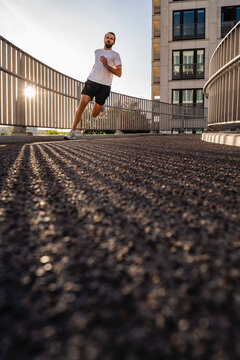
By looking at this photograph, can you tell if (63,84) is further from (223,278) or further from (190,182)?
(223,278)

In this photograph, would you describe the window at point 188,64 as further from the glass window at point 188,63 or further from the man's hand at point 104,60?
the man's hand at point 104,60

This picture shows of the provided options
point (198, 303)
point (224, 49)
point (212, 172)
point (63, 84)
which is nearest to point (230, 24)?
point (63, 84)

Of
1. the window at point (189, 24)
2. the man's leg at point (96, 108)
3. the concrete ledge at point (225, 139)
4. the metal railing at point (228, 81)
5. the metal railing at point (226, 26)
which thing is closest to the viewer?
the concrete ledge at point (225, 139)

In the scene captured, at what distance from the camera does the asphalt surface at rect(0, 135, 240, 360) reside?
324 millimetres

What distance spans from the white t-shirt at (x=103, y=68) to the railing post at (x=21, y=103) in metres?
1.38

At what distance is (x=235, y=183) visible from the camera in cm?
127

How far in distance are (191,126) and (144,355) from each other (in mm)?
19661

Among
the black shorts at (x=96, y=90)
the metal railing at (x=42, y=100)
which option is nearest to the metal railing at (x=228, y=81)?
the black shorts at (x=96, y=90)

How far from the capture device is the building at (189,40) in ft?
64.7

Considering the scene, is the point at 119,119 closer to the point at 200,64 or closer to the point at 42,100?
the point at 42,100

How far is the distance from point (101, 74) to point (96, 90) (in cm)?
31

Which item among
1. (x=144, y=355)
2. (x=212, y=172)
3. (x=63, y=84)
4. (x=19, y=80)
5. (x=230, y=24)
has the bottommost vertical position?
(x=144, y=355)

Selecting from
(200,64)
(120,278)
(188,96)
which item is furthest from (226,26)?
(120,278)

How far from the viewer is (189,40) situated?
20109 mm
